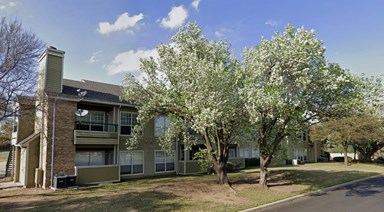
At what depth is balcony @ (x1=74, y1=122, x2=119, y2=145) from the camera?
19391mm

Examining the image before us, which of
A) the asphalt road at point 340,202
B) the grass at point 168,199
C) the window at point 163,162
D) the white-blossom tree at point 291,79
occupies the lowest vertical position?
the asphalt road at point 340,202

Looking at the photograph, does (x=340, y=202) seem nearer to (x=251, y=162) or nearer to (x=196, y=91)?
(x=196, y=91)

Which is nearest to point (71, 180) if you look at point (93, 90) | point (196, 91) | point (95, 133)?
point (95, 133)

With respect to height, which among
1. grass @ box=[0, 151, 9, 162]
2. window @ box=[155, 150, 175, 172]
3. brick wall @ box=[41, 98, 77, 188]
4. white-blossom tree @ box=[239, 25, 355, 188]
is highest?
white-blossom tree @ box=[239, 25, 355, 188]

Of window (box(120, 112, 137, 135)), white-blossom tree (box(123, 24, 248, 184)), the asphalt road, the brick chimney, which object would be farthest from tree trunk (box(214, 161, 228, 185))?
the brick chimney

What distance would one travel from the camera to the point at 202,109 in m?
13.3

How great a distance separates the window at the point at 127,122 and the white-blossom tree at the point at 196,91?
5.06 metres

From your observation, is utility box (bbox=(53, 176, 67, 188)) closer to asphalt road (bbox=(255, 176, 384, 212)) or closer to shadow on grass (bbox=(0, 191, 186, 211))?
shadow on grass (bbox=(0, 191, 186, 211))

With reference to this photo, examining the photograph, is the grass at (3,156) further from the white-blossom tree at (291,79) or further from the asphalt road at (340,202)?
the asphalt road at (340,202)

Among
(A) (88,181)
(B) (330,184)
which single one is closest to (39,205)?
(A) (88,181)

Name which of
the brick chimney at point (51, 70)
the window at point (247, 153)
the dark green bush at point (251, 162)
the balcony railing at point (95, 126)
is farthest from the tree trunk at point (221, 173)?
the dark green bush at point (251, 162)

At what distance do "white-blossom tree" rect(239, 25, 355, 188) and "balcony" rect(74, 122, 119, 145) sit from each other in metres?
11.4

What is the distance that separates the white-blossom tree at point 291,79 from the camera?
12727 millimetres

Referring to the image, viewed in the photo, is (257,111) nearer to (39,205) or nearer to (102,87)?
(39,205)
